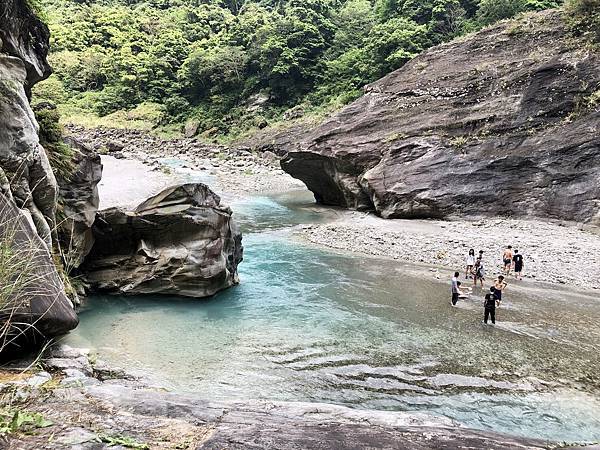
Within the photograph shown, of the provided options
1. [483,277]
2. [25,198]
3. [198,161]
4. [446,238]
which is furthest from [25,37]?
[198,161]

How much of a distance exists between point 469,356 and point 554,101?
19598mm

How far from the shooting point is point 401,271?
17422mm

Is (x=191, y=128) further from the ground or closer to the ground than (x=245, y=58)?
closer to the ground

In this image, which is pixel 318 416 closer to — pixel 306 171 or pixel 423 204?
pixel 423 204

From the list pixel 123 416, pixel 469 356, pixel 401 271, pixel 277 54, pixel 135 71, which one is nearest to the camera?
pixel 123 416

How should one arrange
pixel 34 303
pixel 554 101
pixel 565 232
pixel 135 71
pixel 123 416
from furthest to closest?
pixel 135 71, pixel 554 101, pixel 565 232, pixel 34 303, pixel 123 416

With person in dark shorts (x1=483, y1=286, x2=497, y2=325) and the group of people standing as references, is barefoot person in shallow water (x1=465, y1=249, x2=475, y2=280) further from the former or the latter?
person in dark shorts (x1=483, y1=286, x2=497, y2=325)

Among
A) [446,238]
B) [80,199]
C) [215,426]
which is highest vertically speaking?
[80,199]

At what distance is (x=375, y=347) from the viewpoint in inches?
425

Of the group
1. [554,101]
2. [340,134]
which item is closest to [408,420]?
[554,101]

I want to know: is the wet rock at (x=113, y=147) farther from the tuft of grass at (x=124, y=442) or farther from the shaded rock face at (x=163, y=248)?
the tuft of grass at (x=124, y=442)

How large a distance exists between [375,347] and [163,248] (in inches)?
303

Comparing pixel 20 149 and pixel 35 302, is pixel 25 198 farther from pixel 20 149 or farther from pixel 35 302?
pixel 35 302

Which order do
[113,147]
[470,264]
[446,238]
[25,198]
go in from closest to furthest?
[25,198] → [470,264] → [446,238] → [113,147]
